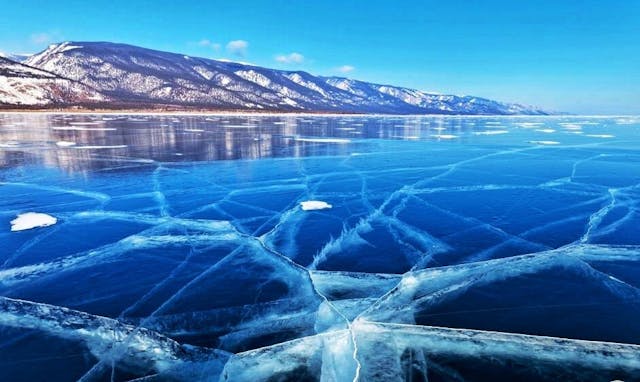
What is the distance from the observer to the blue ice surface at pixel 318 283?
3004mm

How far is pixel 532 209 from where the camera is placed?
7.58 metres

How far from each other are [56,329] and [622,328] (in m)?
5.13

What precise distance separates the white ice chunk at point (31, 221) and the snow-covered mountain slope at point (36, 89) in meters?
92.5

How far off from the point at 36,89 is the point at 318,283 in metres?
113

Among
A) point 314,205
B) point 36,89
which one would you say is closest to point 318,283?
point 314,205

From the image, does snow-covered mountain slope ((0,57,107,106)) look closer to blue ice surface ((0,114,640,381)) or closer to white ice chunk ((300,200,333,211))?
blue ice surface ((0,114,640,381))

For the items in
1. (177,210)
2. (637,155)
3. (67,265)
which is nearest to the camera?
(67,265)

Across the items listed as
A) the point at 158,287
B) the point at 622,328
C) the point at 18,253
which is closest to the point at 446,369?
the point at 622,328

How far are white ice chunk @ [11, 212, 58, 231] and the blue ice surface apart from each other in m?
0.18

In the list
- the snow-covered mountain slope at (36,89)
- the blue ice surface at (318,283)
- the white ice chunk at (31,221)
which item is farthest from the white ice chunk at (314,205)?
the snow-covered mountain slope at (36,89)

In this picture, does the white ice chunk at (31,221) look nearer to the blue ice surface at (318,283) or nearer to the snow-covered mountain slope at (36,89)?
the blue ice surface at (318,283)

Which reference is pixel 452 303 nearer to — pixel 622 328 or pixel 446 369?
pixel 446 369

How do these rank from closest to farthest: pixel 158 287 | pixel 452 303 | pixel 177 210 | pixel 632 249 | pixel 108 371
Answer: pixel 108 371, pixel 452 303, pixel 158 287, pixel 632 249, pixel 177 210

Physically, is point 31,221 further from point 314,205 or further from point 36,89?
point 36,89
